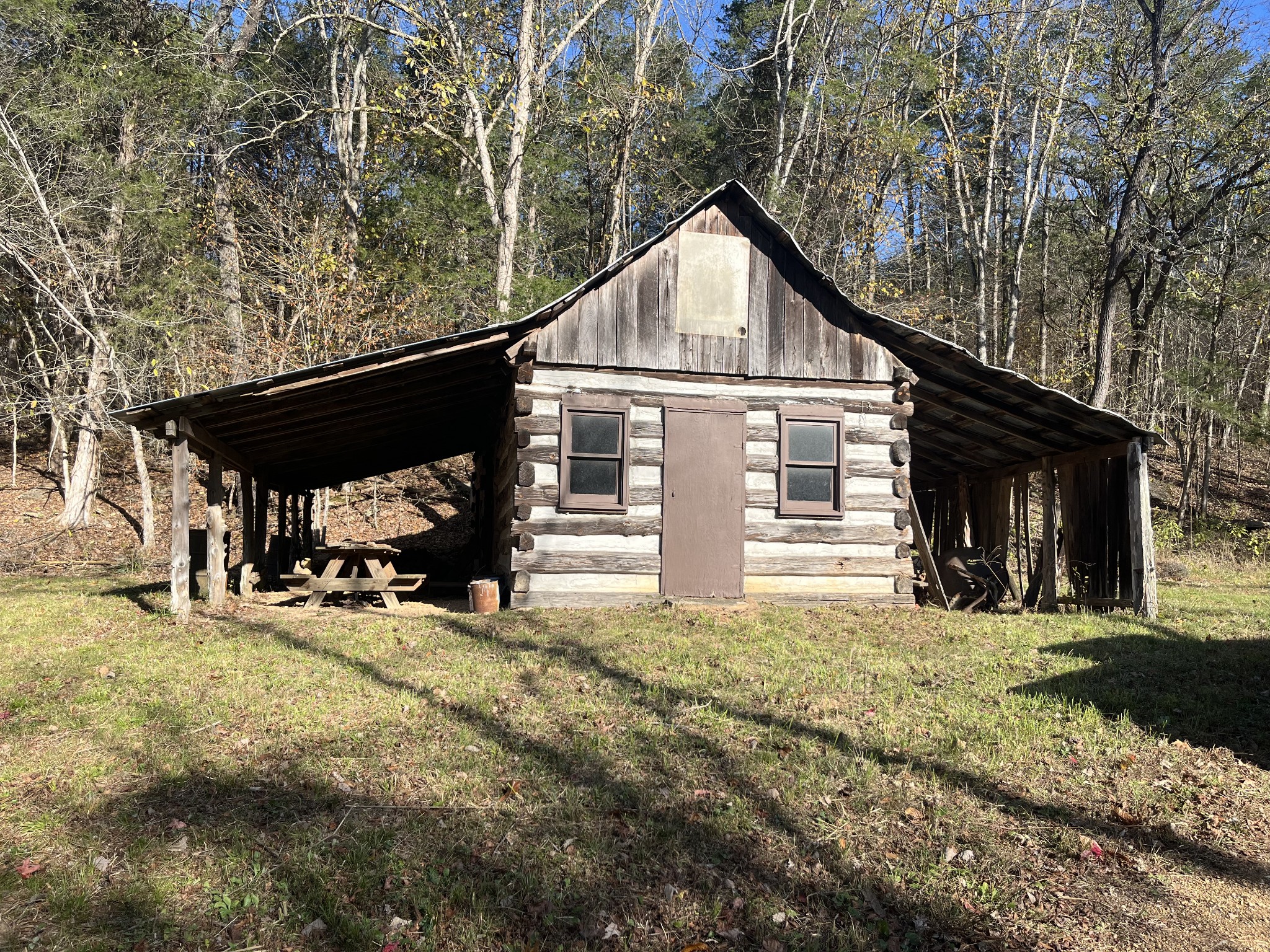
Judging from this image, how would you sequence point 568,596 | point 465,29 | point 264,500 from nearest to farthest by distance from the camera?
point 568,596, point 264,500, point 465,29

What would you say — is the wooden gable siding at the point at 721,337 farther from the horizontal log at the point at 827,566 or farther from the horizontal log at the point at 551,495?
the horizontal log at the point at 827,566

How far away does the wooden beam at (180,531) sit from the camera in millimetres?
11047

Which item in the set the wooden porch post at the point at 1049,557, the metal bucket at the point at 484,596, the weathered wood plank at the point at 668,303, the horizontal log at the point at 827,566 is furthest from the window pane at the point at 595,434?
the wooden porch post at the point at 1049,557

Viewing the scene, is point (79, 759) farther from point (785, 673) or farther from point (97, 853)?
point (785, 673)

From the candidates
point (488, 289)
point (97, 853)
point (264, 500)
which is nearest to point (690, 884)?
point (97, 853)

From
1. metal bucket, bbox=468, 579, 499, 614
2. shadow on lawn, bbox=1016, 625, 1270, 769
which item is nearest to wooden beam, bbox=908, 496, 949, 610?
shadow on lawn, bbox=1016, 625, 1270, 769

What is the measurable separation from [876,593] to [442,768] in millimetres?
8932

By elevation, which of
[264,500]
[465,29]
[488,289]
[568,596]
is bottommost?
[568,596]

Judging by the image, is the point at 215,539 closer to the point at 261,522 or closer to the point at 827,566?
the point at 261,522

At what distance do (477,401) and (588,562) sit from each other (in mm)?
4888

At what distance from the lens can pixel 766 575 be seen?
43.1 ft

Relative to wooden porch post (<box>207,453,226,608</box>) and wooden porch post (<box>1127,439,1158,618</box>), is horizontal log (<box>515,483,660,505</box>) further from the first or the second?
wooden porch post (<box>1127,439,1158,618</box>)

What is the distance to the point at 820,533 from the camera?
13320 mm

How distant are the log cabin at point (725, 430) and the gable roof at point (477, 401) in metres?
0.06
